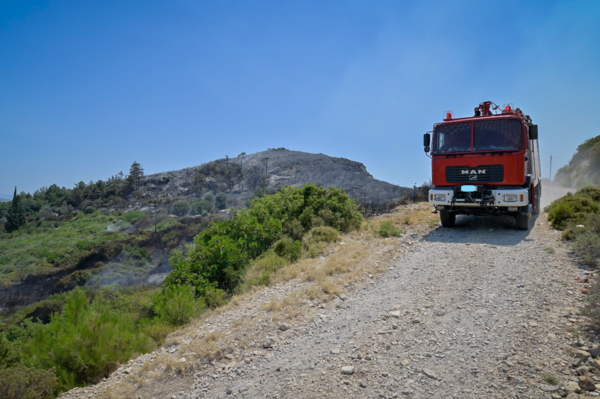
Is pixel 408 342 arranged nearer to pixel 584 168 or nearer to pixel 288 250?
pixel 288 250

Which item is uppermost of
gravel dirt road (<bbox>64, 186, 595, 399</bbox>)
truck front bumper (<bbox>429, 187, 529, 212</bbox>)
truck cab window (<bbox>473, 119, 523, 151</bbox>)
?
truck cab window (<bbox>473, 119, 523, 151</bbox>)

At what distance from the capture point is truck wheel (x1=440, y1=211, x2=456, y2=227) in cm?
1063

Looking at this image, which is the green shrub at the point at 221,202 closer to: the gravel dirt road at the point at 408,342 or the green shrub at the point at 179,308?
the green shrub at the point at 179,308

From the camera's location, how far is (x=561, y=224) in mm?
9586

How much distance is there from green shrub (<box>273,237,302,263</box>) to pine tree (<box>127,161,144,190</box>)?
7788cm

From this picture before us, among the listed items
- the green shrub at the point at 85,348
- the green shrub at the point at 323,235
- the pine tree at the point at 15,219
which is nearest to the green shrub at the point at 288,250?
the green shrub at the point at 323,235

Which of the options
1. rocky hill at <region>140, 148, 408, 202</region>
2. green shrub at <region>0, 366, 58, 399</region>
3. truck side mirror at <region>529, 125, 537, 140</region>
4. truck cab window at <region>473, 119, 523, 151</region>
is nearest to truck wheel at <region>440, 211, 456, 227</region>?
truck cab window at <region>473, 119, 523, 151</region>

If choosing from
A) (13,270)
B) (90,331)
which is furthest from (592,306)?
(13,270)

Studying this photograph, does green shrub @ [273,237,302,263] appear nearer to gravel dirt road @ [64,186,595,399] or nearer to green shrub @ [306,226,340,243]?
green shrub @ [306,226,340,243]

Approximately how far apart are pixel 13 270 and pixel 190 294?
144 ft

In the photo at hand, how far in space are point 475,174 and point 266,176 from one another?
53.8 meters

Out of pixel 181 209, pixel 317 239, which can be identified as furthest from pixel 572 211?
pixel 181 209

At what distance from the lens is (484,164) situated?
9.19 metres

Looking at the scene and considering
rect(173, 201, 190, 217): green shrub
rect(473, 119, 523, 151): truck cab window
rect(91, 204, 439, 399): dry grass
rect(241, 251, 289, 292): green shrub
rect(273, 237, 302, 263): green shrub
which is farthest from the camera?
rect(173, 201, 190, 217): green shrub
